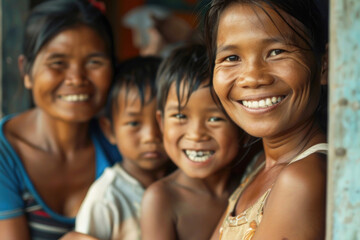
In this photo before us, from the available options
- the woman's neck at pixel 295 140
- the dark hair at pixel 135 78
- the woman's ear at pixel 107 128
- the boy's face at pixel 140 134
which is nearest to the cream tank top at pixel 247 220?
the woman's neck at pixel 295 140

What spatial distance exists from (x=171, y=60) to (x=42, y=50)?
740mm

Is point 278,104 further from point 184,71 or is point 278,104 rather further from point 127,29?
point 127,29

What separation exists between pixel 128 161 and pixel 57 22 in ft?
2.56

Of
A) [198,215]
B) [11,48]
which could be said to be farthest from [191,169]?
[11,48]

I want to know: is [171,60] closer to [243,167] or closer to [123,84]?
[123,84]

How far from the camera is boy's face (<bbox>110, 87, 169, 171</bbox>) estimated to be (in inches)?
94.0

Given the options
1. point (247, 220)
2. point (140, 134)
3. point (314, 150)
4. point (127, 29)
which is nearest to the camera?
point (314, 150)

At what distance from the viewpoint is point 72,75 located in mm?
2512

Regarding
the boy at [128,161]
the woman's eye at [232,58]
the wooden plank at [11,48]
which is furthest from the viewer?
the wooden plank at [11,48]

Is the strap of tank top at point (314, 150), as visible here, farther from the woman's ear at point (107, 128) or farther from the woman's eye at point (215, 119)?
the woman's ear at point (107, 128)

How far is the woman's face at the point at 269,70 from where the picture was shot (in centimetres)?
149

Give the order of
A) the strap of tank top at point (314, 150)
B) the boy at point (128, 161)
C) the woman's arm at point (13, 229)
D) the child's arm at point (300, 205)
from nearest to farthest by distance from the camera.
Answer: the child's arm at point (300, 205), the strap of tank top at point (314, 150), the boy at point (128, 161), the woman's arm at point (13, 229)

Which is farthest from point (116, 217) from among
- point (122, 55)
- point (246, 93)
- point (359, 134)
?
point (122, 55)

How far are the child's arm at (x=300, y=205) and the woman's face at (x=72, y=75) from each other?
4.67 ft
